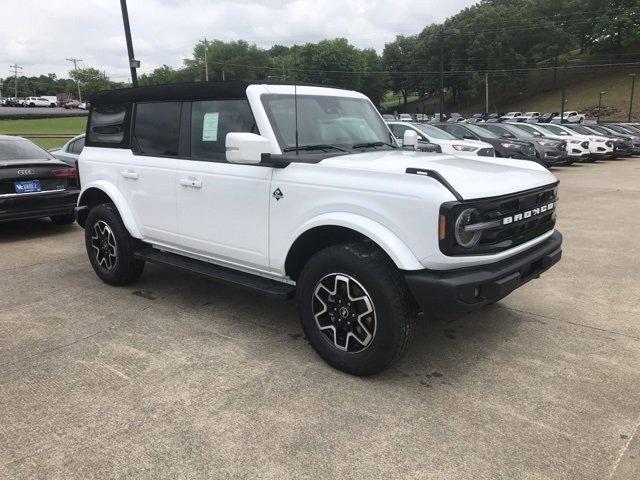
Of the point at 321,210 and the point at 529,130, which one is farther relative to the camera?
the point at 529,130

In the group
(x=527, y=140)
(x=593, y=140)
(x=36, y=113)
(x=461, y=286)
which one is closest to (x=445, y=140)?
(x=527, y=140)

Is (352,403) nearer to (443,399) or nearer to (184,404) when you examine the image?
(443,399)

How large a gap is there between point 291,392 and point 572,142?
61.7ft

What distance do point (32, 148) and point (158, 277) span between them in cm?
412

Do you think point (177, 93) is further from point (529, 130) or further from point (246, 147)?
point (529, 130)

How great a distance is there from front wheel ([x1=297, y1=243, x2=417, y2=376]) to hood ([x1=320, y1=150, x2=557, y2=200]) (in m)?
0.55

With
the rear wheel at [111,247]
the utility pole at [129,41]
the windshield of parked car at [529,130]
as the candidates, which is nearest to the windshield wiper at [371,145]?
the rear wheel at [111,247]

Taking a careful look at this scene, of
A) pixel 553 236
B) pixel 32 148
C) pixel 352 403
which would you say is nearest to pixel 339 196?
pixel 352 403

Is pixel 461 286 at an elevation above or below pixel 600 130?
below

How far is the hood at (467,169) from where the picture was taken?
10.1 ft

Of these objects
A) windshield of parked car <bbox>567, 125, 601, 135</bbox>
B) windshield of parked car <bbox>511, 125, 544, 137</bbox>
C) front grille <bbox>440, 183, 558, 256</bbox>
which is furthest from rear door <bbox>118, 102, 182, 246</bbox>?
windshield of parked car <bbox>567, 125, 601, 135</bbox>

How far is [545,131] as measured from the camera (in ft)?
65.1

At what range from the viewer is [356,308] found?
329 centimetres

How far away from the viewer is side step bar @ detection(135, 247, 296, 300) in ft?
12.2
